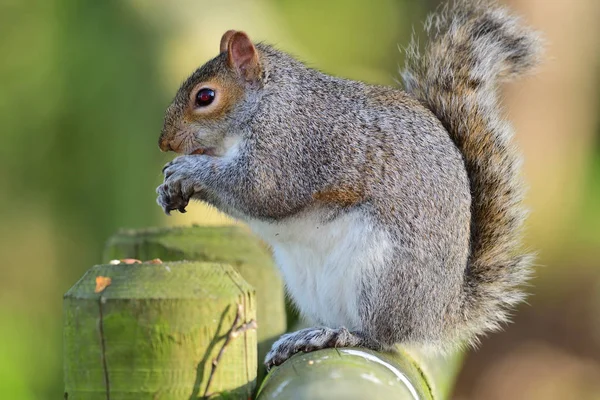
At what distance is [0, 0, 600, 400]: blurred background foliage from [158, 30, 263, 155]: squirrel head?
1.05 meters

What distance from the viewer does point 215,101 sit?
74.5 inches

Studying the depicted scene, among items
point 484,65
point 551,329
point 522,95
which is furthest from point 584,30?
point 484,65

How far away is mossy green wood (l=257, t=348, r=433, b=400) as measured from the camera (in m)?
1.03

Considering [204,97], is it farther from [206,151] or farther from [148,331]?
[148,331]

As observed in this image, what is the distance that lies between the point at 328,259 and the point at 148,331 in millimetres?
766

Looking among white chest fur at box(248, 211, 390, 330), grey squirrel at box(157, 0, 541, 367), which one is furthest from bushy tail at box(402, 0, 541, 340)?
white chest fur at box(248, 211, 390, 330)

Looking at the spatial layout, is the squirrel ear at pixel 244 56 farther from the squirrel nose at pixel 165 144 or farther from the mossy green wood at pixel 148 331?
the mossy green wood at pixel 148 331

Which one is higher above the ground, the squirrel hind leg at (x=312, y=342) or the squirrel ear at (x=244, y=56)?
the squirrel ear at (x=244, y=56)

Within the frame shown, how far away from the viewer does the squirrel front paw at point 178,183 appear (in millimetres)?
1806

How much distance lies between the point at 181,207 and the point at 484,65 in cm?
74

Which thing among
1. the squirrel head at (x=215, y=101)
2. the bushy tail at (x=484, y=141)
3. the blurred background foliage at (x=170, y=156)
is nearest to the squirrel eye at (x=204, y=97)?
the squirrel head at (x=215, y=101)

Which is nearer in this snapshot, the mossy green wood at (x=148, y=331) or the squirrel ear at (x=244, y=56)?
the mossy green wood at (x=148, y=331)

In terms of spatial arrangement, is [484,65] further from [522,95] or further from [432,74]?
[522,95]

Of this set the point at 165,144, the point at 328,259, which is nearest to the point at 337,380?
the point at 328,259
